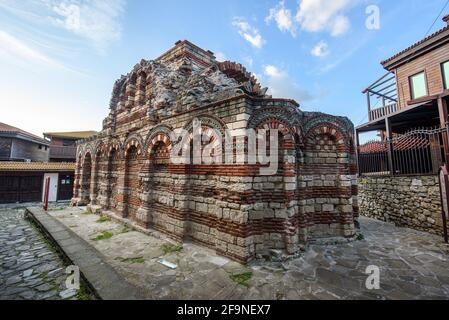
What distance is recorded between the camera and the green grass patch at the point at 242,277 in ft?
12.4

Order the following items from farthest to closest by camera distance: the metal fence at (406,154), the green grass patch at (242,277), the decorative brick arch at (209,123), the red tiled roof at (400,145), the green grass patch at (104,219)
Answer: the green grass patch at (104,219) < the red tiled roof at (400,145) < the metal fence at (406,154) < the decorative brick arch at (209,123) < the green grass patch at (242,277)

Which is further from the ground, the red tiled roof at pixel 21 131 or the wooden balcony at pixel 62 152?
the red tiled roof at pixel 21 131

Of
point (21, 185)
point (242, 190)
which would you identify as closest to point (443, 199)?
point (242, 190)

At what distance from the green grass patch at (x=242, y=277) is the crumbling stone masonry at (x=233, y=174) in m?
0.46

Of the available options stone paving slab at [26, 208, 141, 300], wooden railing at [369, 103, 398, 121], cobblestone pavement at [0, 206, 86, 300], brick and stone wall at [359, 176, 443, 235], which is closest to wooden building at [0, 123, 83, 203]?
cobblestone pavement at [0, 206, 86, 300]

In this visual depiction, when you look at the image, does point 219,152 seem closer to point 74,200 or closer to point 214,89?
point 214,89

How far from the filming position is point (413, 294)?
3.42m

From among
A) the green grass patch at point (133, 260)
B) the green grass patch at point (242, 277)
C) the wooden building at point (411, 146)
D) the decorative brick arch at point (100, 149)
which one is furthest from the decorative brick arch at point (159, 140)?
the wooden building at point (411, 146)

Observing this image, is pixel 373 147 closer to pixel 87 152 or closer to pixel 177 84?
pixel 177 84

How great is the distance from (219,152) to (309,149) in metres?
2.76

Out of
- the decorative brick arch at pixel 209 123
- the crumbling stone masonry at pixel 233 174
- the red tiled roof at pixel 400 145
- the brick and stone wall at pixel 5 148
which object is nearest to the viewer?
the crumbling stone masonry at pixel 233 174

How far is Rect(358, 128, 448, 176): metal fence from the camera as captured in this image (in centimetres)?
706

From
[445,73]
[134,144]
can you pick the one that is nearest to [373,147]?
[445,73]

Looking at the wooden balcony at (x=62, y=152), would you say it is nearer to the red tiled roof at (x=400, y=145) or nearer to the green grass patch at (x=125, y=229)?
the green grass patch at (x=125, y=229)
